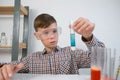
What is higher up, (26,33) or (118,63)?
(26,33)

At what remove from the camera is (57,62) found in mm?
1128

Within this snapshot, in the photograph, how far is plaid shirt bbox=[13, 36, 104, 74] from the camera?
1.10m

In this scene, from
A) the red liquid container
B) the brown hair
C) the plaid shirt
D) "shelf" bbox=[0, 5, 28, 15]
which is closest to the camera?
the red liquid container

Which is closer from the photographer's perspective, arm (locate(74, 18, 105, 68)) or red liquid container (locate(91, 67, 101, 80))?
red liquid container (locate(91, 67, 101, 80))

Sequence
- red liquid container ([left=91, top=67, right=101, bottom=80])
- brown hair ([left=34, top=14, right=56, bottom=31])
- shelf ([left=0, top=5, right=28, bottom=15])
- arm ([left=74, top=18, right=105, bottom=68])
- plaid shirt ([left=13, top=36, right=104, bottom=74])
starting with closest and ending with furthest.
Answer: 1. red liquid container ([left=91, top=67, right=101, bottom=80])
2. arm ([left=74, top=18, right=105, bottom=68])
3. plaid shirt ([left=13, top=36, right=104, bottom=74])
4. brown hair ([left=34, top=14, right=56, bottom=31])
5. shelf ([left=0, top=5, right=28, bottom=15])

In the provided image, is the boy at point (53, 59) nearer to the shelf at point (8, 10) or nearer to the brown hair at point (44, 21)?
the brown hair at point (44, 21)

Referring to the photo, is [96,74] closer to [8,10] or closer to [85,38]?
[85,38]

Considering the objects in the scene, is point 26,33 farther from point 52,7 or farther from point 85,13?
point 85,13

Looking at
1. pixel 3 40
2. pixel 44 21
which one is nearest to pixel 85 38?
pixel 44 21

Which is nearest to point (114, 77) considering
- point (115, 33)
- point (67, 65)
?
point (67, 65)

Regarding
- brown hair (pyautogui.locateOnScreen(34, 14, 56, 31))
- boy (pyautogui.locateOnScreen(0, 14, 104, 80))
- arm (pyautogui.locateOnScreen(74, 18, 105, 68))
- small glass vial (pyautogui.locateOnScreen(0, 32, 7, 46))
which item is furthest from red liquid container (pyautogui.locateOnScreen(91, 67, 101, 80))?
small glass vial (pyautogui.locateOnScreen(0, 32, 7, 46))

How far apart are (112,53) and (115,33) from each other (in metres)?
1.51

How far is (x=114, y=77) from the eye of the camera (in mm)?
541

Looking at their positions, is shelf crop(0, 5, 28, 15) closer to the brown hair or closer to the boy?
the brown hair
